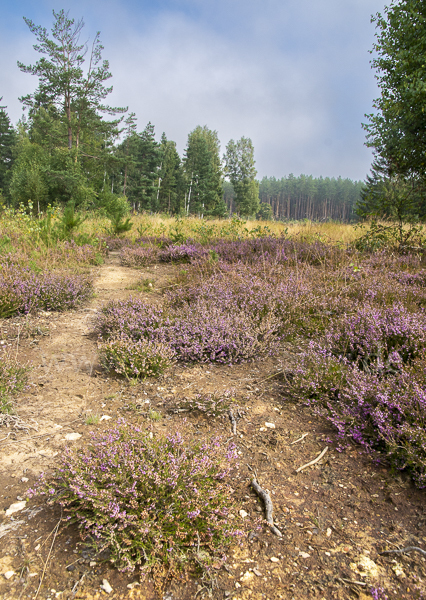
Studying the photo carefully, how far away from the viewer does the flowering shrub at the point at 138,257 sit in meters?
8.32

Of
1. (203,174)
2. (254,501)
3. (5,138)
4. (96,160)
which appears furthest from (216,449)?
(5,138)

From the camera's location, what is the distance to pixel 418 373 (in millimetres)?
2328

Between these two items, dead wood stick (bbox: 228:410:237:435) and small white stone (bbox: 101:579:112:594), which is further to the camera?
dead wood stick (bbox: 228:410:237:435)

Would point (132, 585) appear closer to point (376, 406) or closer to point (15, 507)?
point (15, 507)

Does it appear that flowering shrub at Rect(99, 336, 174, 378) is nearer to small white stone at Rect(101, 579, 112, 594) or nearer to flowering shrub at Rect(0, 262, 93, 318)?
small white stone at Rect(101, 579, 112, 594)

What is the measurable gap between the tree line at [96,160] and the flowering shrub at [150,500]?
9.42 metres

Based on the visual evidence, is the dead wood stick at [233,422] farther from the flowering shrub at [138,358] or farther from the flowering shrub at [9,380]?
the flowering shrub at [9,380]

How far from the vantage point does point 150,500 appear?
5.19 feet

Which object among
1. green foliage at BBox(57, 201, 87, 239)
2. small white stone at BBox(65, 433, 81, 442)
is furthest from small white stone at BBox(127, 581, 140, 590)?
green foliage at BBox(57, 201, 87, 239)

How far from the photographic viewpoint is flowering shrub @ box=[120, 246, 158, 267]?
8.32 m

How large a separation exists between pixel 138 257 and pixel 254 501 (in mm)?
7288

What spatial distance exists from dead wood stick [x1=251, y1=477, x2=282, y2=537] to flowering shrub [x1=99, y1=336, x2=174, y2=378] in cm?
143

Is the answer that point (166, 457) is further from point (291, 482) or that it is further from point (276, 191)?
point (276, 191)

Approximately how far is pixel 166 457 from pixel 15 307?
3.66 meters
